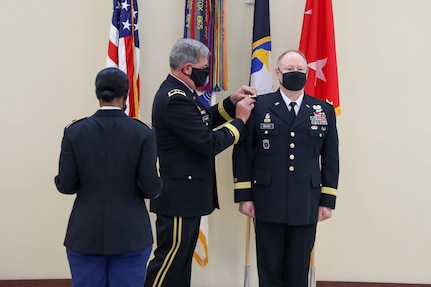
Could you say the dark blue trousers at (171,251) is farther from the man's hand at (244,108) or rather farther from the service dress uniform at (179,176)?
the man's hand at (244,108)

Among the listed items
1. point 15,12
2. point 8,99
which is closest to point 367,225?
point 8,99

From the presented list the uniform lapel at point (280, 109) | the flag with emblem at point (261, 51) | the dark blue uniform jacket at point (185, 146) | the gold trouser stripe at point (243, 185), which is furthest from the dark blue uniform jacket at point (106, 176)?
the flag with emblem at point (261, 51)

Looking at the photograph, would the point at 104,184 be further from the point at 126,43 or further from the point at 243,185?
the point at 126,43

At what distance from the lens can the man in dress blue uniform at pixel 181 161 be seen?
203 cm

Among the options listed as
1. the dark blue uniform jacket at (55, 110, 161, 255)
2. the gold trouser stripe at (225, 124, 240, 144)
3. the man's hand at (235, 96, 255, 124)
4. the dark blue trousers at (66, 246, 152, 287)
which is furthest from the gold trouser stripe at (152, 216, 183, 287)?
the man's hand at (235, 96, 255, 124)

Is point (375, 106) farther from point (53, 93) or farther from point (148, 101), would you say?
point (53, 93)

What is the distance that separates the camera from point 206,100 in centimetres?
276

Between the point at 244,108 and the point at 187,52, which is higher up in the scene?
the point at 187,52

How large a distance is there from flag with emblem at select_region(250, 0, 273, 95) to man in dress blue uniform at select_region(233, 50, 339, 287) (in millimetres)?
469

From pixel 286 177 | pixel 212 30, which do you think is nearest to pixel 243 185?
pixel 286 177

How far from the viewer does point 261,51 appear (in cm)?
270

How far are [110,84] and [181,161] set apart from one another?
62 cm

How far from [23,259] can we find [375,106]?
267cm

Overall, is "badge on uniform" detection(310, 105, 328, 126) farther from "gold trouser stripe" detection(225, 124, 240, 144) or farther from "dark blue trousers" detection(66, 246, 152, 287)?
"dark blue trousers" detection(66, 246, 152, 287)
